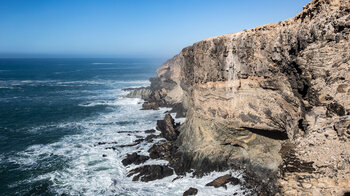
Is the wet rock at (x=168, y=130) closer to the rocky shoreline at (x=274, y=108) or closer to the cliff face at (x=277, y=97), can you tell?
the rocky shoreline at (x=274, y=108)

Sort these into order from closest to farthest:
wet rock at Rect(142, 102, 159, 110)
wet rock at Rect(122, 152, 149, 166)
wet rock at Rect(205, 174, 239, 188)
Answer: wet rock at Rect(205, 174, 239, 188) → wet rock at Rect(122, 152, 149, 166) → wet rock at Rect(142, 102, 159, 110)

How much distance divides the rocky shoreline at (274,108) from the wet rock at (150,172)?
117 millimetres

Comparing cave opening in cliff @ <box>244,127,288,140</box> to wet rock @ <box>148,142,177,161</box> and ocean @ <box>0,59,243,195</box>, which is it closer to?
ocean @ <box>0,59,243,195</box>

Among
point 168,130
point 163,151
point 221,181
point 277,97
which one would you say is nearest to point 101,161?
point 163,151

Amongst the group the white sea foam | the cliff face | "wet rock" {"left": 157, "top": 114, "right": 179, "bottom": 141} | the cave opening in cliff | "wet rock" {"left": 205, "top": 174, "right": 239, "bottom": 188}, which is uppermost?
the cliff face

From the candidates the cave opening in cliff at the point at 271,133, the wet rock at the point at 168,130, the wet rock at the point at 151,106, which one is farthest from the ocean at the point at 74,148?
the cave opening in cliff at the point at 271,133

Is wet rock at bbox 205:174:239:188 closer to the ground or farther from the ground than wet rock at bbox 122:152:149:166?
farther from the ground

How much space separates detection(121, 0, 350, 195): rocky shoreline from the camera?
8.75 metres

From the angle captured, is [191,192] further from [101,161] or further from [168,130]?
[168,130]

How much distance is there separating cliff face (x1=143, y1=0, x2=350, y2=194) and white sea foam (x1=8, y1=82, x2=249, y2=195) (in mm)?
3540

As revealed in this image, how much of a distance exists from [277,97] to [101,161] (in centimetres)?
1970

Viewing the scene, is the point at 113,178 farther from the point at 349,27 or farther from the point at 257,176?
the point at 349,27

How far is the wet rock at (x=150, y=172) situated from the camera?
23.8 metres

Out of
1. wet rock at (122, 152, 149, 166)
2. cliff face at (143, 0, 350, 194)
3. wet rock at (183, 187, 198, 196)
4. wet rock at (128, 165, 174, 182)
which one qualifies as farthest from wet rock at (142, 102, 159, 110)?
wet rock at (183, 187, 198, 196)
